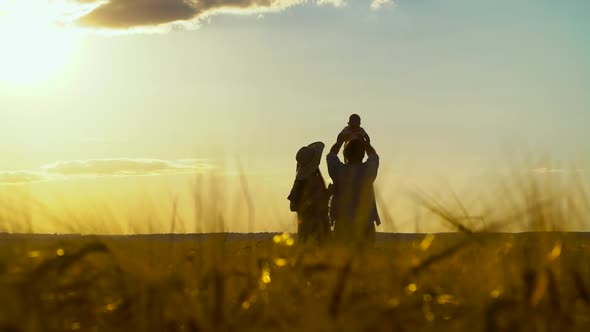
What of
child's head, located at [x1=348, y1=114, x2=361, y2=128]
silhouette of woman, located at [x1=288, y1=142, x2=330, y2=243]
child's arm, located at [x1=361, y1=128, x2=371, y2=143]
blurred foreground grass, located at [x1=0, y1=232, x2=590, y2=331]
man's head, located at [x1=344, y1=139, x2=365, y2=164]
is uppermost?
child's head, located at [x1=348, y1=114, x2=361, y2=128]

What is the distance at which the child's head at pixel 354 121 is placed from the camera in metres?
13.0

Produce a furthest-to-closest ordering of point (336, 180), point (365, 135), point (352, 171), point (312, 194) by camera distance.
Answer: point (312, 194), point (365, 135), point (336, 180), point (352, 171)

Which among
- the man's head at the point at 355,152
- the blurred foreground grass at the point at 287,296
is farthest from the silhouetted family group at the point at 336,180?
the blurred foreground grass at the point at 287,296

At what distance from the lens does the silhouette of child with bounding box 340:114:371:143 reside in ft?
42.6

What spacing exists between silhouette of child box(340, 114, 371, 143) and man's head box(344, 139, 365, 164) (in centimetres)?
9

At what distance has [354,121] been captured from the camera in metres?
13.0

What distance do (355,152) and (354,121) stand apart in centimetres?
50

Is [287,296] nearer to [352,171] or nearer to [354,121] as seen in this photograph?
[352,171]

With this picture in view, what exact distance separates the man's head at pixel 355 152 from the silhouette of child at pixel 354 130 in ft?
0.30

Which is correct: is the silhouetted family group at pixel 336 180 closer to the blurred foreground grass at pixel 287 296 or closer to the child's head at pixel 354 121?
the child's head at pixel 354 121

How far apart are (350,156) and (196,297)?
10.6 metres

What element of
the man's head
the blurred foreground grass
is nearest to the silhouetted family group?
the man's head

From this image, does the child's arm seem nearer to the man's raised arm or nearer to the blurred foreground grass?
the man's raised arm

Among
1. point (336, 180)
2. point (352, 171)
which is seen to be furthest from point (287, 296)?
point (336, 180)
